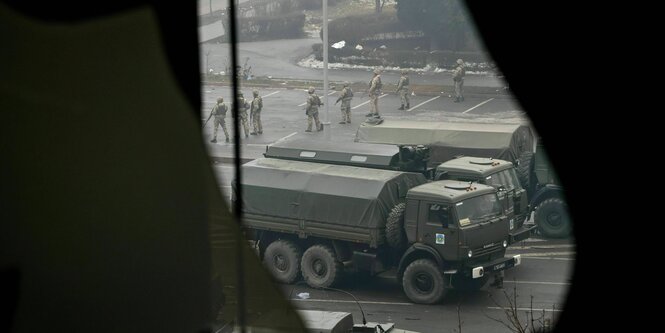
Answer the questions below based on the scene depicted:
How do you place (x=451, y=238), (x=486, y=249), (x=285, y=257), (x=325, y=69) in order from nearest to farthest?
(x=451, y=238), (x=486, y=249), (x=285, y=257), (x=325, y=69)

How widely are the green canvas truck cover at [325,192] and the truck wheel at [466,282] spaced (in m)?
0.51

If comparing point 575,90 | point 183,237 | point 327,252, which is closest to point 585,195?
point 575,90

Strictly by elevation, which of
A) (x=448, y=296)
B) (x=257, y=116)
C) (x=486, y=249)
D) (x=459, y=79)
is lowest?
(x=448, y=296)

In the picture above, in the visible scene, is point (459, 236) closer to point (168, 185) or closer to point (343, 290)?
point (343, 290)

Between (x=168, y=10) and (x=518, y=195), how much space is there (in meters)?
4.95

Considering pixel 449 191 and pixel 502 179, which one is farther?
pixel 502 179

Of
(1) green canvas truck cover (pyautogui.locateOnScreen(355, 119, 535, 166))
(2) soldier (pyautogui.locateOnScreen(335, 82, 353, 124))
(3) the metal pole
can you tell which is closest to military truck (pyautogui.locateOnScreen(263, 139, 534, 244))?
(1) green canvas truck cover (pyautogui.locateOnScreen(355, 119, 535, 166))

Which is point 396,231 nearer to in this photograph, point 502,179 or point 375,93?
point 502,179

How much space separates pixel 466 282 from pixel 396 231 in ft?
1.58

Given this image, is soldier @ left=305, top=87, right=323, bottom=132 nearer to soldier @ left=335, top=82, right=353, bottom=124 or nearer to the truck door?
soldier @ left=335, top=82, right=353, bottom=124

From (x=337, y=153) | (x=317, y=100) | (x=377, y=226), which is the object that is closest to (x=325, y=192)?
(x=337, y=153)

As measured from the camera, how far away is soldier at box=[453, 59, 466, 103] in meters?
4.62

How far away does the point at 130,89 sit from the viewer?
2.72 ft

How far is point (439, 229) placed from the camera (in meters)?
5.11
